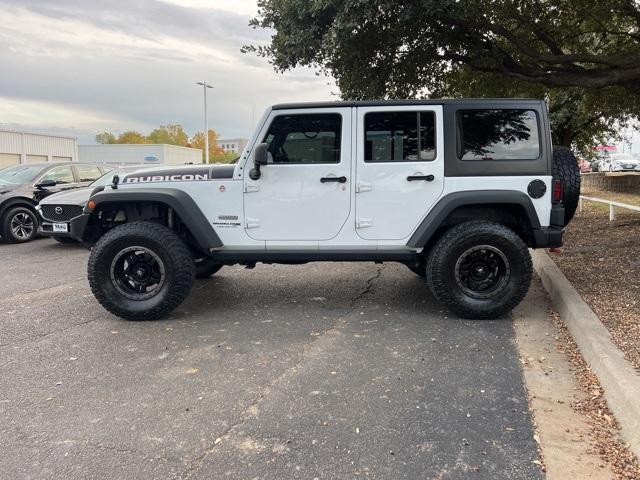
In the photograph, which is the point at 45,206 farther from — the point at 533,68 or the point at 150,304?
the point at 533,68

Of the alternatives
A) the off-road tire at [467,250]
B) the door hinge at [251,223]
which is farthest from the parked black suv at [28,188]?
the off-road tire at [467,250]

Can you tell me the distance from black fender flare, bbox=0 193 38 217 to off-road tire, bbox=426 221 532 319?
8.68m

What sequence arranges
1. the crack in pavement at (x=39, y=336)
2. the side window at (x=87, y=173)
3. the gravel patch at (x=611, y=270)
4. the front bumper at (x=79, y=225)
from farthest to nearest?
the side window at (x=87, y=173) → the front bumper at (x=79, y=225) → the crack in pavement at (x=39, y=336) → the gravel patch at (x=611, y=270)

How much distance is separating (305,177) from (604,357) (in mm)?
2815

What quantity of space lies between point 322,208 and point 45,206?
605 cm

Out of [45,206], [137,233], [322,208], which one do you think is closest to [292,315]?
[322,208]

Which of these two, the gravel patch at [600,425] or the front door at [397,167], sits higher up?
the front door at [397,167]

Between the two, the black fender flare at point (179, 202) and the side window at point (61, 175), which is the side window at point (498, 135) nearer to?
the black fender flare at point (179, 202)

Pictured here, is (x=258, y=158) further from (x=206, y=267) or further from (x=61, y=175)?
(x=61, y=175)

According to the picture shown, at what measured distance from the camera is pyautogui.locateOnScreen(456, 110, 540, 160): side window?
4660 millimetres

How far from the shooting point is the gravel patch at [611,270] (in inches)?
158

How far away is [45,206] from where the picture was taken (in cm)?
854

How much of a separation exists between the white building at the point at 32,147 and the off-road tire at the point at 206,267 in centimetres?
2650

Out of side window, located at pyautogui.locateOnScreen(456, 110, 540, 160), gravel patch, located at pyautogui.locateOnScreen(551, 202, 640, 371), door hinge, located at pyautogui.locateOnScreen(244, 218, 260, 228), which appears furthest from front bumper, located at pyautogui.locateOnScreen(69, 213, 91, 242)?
gravel patch, located at pyautogui.locateOnScreen(551, 202, 640, 371)
